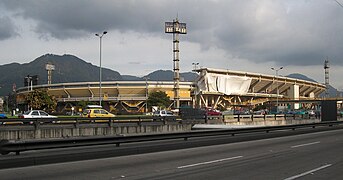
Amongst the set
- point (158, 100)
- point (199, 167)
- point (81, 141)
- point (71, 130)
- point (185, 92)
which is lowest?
point (71, 130)

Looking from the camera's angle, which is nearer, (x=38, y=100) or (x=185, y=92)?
(x=38, y=100)

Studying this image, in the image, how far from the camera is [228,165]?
530 inches

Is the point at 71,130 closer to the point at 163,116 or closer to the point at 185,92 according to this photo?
the point at 163,116

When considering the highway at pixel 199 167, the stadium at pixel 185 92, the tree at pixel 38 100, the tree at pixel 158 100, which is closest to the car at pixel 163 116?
the highway at pixel 199 167

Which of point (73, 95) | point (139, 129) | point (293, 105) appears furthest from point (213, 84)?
point (139, 129)

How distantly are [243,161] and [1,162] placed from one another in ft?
26.7

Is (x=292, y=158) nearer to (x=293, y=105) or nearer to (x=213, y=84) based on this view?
(x=213, y=84)

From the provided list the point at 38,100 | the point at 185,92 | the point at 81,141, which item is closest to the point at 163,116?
the point at 81,141

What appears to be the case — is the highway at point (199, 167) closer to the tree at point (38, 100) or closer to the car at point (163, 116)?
the car at point (163, 116)

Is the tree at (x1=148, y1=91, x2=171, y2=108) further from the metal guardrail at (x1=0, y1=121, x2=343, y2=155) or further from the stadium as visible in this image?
the metal guardrail at (x1=0, y1=121, x2=343, y2=155)

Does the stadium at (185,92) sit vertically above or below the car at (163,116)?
above

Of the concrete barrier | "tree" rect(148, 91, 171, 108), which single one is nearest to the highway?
the concrete barrier

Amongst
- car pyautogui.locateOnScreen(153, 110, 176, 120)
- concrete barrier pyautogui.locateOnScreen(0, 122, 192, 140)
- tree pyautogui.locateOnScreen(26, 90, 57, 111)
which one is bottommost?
→ concrete barrier pyautogui.locateOnScreen(0, 122, 192, 140)

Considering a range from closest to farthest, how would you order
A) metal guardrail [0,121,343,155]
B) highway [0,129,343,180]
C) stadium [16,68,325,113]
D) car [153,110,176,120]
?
highway [0,129,343,180] < metal guardrail [0,121,343,155] < car [153,110,176,120] < stadium [16,68,325,113]
